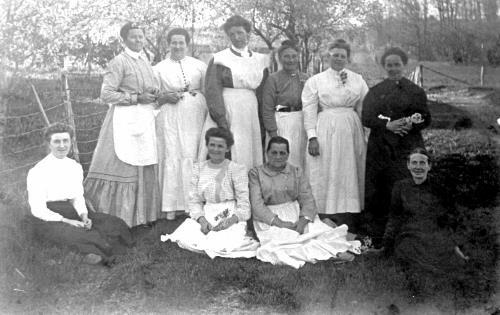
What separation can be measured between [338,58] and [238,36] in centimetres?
91

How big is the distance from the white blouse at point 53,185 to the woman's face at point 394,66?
8.96ft

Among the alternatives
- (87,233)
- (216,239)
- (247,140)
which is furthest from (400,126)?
(87,233)

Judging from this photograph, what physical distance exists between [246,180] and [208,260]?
0.79m

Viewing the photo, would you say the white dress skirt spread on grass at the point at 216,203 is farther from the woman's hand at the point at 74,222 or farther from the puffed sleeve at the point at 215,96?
the woman's hand at the point at 74,222

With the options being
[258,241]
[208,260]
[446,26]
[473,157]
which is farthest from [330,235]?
[446,26]

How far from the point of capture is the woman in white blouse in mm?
4582

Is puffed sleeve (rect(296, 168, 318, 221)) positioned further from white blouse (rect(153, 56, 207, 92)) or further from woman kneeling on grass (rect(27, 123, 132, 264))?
woman kneeling on grass (rect(27, 123, 132, 264))

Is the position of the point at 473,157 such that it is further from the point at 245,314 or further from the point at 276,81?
the point at 245,314

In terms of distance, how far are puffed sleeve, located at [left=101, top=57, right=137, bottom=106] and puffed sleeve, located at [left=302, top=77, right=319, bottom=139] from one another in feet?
4.99

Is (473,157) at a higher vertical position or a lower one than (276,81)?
lower

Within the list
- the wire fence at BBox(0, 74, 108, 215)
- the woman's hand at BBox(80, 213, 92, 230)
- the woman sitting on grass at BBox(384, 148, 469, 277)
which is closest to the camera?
the woman sitting on grass at BBox(384, 148, 469, 277)

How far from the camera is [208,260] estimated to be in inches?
151

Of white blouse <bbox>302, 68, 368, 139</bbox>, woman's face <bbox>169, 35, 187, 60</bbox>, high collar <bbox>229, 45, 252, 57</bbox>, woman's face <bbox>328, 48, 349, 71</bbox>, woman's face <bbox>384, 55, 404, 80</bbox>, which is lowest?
white blouse <bbox>302, 68, 368, 139</bbox>

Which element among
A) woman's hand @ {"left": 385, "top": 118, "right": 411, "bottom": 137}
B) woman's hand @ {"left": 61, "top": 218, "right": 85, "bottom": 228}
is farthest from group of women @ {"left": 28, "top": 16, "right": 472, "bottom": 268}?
woman's hand @ {"left": 61, "top": 218, "right": 85, "bottom": 228}
